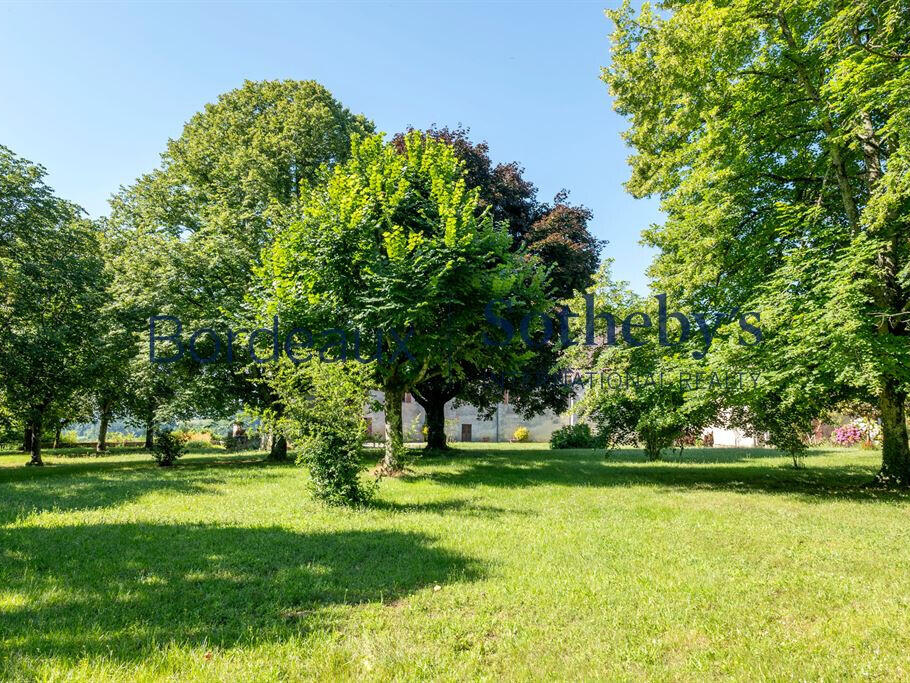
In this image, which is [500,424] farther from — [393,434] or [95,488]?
[95,488]

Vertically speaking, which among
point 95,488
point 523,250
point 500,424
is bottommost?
point 500,424

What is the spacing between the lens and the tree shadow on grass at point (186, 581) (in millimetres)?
3930

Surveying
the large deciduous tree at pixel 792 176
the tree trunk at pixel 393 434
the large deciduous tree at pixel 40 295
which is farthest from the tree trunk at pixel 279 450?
the large deciduous tree at pixel 792 176

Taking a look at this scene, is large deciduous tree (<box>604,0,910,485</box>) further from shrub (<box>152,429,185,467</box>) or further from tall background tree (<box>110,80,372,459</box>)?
shrub (<box>152,429,185,467</box>)

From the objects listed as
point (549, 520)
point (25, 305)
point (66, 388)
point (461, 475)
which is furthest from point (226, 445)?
point (549, 520)

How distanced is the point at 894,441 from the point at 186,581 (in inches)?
614

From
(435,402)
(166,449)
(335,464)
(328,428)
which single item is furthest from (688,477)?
(166,449)

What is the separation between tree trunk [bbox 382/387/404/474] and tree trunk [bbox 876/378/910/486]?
12266 mm

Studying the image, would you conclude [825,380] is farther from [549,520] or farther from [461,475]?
[461,475]

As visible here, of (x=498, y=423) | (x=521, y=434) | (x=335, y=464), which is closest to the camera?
(x=335, y=464)

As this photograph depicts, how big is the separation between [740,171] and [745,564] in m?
10.5

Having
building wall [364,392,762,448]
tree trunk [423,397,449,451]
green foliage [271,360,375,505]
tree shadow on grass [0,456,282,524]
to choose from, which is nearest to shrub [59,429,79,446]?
building wall [364,392,762,448]

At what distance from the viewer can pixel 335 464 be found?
925 cm

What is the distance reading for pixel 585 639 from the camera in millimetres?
3953
